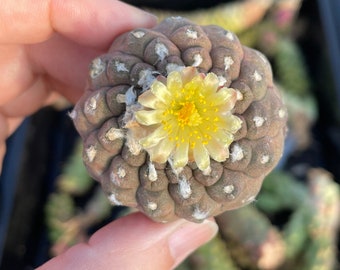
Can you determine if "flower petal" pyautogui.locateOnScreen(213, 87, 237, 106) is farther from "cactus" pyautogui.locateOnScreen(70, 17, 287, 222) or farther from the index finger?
the index finger

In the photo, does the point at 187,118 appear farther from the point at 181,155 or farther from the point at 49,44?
the point at 49,44

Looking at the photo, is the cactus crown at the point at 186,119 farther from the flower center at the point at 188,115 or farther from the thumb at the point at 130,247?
the thumb at the point at 130,247

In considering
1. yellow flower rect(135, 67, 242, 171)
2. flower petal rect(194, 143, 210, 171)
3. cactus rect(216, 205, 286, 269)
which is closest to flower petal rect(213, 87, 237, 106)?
yellow flower rect(135, 67, 242, 171)

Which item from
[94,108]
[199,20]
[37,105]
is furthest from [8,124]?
[199,20]

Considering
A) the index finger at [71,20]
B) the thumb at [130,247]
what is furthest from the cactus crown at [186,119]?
the index finger at [71,20]

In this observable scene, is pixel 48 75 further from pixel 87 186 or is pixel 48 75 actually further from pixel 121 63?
pixel 121 63

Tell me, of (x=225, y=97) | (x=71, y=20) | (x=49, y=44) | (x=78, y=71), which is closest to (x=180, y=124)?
(x=225, y=97)
